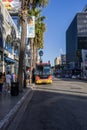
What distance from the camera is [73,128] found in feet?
41.4

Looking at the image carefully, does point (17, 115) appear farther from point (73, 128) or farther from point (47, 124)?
point (73, 128)

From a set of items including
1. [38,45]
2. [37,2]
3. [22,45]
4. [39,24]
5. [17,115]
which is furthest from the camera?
[38,45]

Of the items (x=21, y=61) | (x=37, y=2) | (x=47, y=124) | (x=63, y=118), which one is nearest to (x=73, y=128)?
(x=47, y=124)

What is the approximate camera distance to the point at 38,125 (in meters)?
13.4

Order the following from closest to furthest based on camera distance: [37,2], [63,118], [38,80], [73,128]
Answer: [73,128], [63,118], [37,2], [38,80]

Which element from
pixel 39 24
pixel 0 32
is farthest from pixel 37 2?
pixel 39 24

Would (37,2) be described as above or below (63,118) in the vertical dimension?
above

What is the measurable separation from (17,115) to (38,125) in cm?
312

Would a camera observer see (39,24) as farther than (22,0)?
Yes

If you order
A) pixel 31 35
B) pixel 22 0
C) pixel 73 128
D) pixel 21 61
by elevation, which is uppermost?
pixel 22 0

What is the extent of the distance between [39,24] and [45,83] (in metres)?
11.9

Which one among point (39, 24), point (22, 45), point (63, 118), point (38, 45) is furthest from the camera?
point (38, 45)

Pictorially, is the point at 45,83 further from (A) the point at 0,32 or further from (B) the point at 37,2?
(B) the point at 37,2

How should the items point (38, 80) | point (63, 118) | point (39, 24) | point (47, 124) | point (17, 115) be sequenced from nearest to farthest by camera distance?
point (47, 124) → point (63, 118) → point (17, 115) → point (38, 80) → point (39, 24)
